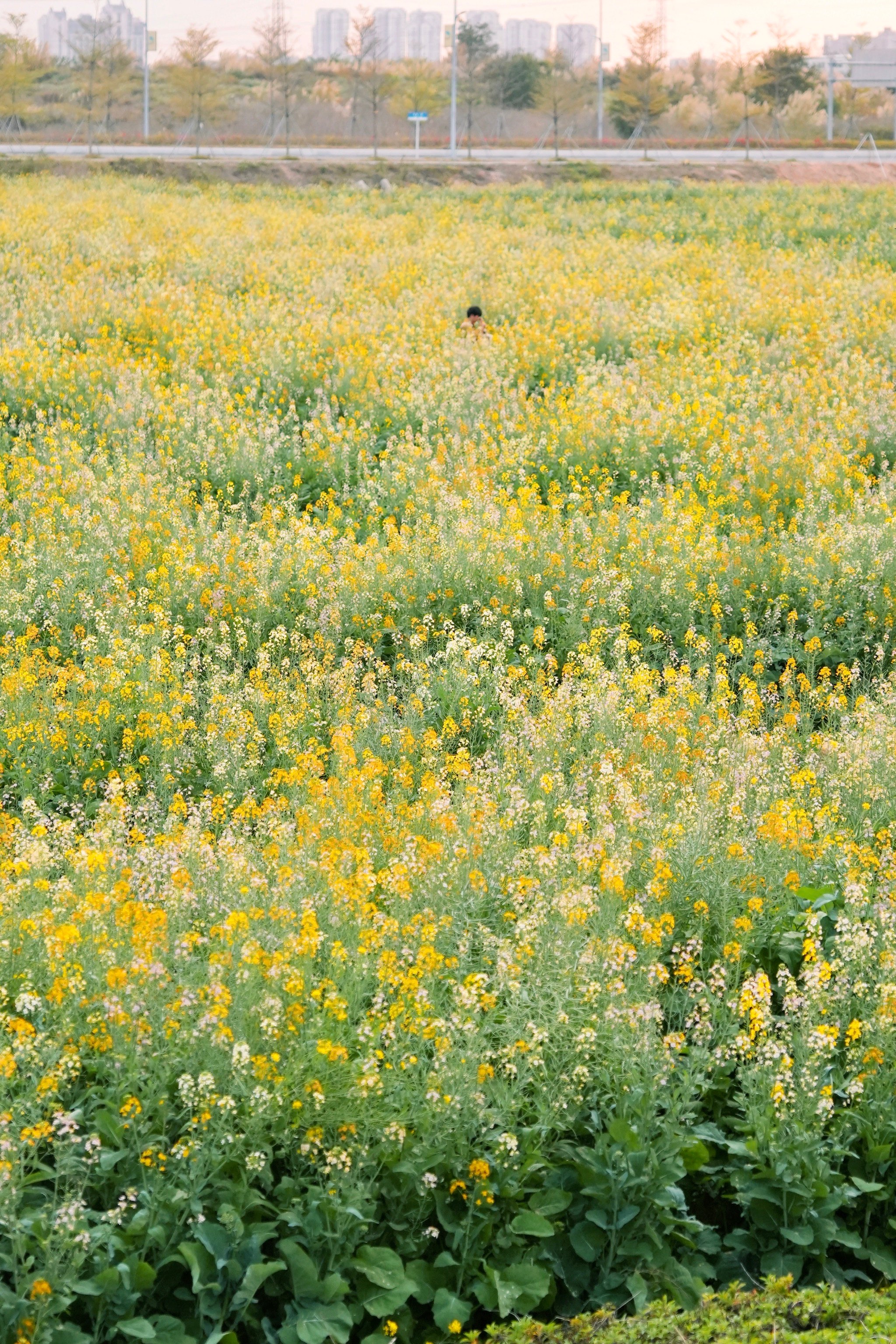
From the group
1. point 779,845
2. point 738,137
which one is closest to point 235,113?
point 738,137

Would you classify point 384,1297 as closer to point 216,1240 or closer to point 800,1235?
point 216,1240

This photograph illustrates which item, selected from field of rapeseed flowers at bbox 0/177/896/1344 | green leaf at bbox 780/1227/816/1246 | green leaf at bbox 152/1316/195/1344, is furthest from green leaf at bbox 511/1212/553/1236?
green leaf at bbox 152/1316/195/1344

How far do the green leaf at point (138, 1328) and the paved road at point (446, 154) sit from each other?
48.9 metres

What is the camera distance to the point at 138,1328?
350cm

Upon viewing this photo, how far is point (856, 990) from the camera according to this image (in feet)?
14.8

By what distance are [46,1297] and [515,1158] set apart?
1492 mm

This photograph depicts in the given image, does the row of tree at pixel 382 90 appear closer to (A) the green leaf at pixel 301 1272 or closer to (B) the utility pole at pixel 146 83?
(B) the utility pole at pixel 146 83

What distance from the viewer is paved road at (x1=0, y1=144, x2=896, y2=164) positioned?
51.5 m

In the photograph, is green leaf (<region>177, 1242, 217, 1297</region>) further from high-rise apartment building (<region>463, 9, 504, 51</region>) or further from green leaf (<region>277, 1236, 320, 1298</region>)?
high-rise apartment building (<region>463, 9, 504, 51</region>)

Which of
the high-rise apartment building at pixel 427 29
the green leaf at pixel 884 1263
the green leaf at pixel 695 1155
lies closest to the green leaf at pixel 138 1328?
the green leaf at pixel 695 1155

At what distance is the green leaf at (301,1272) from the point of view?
148 inches

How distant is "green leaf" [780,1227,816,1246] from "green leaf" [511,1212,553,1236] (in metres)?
0.77

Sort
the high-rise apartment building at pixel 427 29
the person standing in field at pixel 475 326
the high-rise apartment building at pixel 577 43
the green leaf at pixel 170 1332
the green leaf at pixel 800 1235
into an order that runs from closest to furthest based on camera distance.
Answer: the green leaf at pixel 170 1332
the green leaf at pixel 800 1235
the person standing in field at pixel 475 326
the high-rise apartment building at pixel 577 43
the high-rise apartment building at pixel 427 29

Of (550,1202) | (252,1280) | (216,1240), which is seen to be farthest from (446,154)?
(252,1280)
